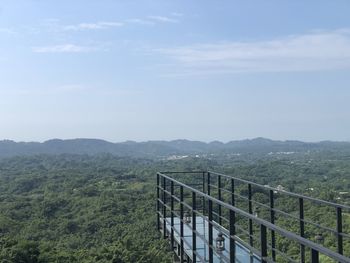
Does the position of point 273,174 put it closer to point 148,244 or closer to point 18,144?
point 148,244

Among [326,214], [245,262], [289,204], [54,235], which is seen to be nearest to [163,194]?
[245,262]

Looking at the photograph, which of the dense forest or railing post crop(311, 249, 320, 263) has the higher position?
railing post crop(311, 249, 320, 263)

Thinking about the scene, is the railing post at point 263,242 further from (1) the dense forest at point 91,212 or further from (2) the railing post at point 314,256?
(1) the dense forest at point 91,212

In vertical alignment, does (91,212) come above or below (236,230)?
below

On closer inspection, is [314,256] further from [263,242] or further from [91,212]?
[91,212]

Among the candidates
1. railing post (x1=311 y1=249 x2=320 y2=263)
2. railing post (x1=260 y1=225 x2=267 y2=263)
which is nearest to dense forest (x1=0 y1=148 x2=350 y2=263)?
railing post (x1=260 y1=225 x2=267 y2=263)

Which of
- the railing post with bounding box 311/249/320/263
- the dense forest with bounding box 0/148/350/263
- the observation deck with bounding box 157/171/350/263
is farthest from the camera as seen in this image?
the dense forest with bounding box 0/148/350/263

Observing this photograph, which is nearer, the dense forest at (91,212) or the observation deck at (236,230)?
the observation deck at (236,230)

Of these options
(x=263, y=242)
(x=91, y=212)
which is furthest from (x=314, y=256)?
(x=91, y=212)

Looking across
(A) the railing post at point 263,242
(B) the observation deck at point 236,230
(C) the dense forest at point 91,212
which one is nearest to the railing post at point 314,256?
(B) the observation deck at point 236,230

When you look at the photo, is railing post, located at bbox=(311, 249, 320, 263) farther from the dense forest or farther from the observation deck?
the dense forest

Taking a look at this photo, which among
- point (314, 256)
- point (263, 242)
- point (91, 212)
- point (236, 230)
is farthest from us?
point (91, 212)
